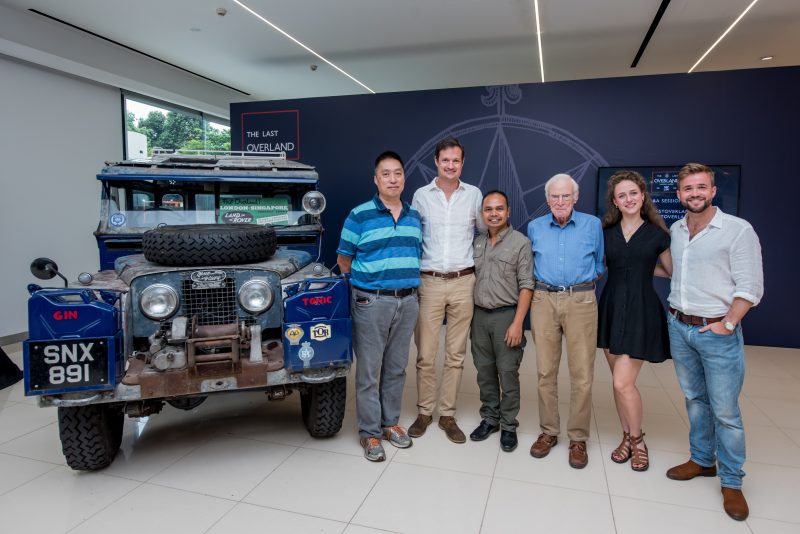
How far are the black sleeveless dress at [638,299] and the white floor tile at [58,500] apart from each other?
8.42 ft

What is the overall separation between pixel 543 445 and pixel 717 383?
956mm

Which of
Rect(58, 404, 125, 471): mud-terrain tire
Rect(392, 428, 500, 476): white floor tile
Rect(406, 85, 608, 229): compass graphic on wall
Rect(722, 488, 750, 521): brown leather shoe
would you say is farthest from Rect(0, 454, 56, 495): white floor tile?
Rect(406, 85, 608, 229): compass graphic on wall

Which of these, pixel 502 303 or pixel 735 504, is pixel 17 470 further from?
pixel 735 504

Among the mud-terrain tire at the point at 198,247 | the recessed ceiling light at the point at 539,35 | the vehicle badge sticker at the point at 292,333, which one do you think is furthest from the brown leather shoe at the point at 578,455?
the recessed ceiling light at the point at 539,35

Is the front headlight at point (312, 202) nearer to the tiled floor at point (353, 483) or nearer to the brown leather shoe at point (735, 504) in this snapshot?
the tiled floor at point (353, 483)

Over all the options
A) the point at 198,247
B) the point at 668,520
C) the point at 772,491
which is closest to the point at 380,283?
the point at 198,247

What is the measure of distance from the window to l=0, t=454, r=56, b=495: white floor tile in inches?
171

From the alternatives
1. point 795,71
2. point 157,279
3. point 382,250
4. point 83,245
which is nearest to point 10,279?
point 83,245

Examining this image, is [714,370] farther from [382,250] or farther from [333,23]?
[333,23]

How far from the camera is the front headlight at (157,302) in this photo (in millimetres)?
2385

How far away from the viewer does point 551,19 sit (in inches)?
203

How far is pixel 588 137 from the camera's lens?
538 centimetres

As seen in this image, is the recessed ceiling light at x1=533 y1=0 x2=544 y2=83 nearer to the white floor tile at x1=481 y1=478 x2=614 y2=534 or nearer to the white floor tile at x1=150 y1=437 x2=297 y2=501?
the white floor tile at x1=481 y1=478 x2=614 y2=534

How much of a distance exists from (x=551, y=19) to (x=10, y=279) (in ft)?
20.7
